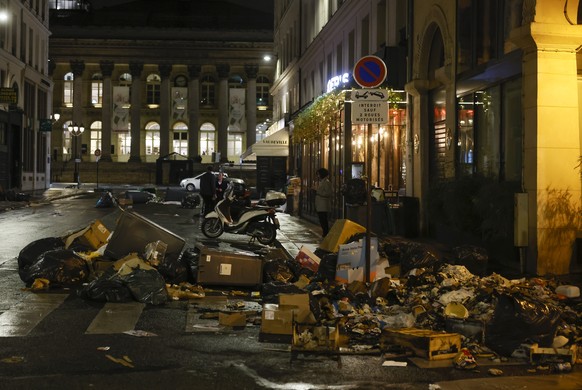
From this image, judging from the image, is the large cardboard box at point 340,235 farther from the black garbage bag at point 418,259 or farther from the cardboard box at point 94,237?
the cardboard box at point 94,237

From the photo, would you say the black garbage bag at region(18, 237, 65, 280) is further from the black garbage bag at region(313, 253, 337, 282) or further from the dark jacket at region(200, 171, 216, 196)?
the dark jacket at region(200, 171, 216, 196)

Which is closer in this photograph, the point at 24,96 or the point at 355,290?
the point at 355,290

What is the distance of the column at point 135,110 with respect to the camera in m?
87.4

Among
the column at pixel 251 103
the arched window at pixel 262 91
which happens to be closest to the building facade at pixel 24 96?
the column at pixel 251 103

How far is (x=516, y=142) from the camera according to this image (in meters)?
13.5

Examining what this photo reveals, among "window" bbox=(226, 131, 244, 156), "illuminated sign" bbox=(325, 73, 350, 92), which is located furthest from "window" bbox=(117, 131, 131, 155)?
"illuminated sign" bbox=(325, 73, 350, 92)

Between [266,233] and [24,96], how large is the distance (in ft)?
123

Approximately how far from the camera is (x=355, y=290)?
10.3 m

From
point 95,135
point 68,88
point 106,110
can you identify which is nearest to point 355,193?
point 106,110

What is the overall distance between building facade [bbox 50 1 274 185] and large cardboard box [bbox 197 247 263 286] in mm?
76001

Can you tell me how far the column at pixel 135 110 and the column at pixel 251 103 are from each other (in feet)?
40.4

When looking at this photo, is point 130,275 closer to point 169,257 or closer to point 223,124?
point 169,257

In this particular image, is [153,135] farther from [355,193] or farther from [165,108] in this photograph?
[355,193]

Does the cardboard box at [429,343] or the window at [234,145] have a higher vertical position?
the window at [234,145]
